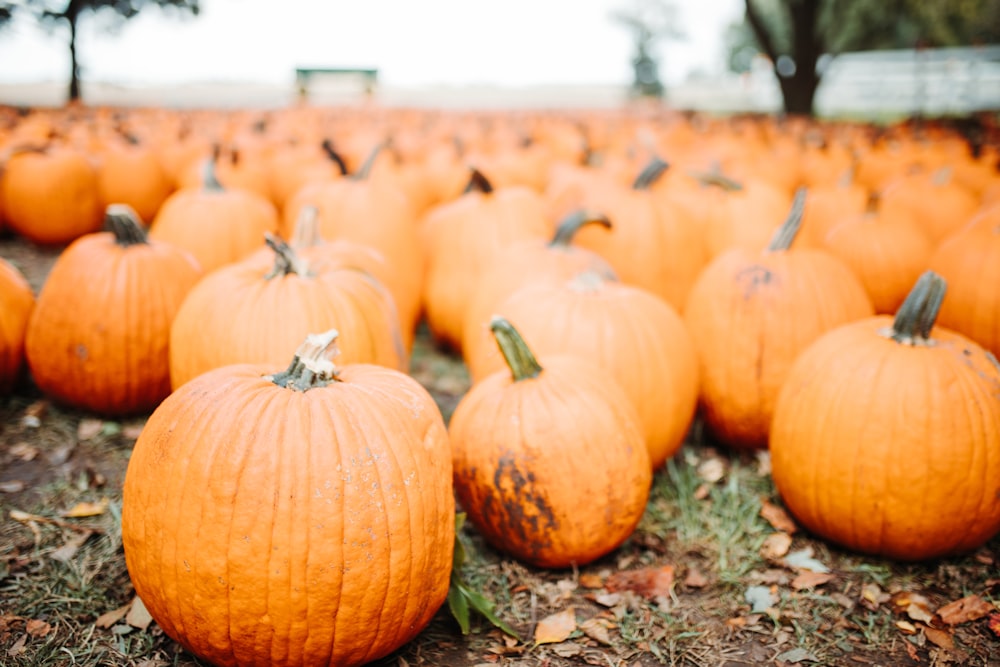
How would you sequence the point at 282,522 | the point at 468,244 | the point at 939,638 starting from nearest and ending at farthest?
the point at 282,522 < the point at 939,638 < the point at 468,244

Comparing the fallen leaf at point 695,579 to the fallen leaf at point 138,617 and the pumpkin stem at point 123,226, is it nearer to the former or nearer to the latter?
the fallen leaf at point 138,617

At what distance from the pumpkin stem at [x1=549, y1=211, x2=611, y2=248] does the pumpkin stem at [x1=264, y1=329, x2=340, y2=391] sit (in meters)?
1.97

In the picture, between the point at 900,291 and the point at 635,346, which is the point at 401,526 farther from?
the point at 900,291

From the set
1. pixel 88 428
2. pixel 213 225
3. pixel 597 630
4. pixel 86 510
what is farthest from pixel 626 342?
pixel 213 225

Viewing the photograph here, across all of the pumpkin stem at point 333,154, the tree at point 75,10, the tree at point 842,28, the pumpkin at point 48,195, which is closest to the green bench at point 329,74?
the tree at point 75,10

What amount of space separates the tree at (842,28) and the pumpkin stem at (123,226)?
14.0 meters

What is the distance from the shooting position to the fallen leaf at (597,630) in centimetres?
241

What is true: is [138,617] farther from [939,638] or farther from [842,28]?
[842,28]

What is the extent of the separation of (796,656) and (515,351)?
1.35 meters

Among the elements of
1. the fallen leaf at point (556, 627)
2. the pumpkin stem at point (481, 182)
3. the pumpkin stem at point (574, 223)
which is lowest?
the fallen leaf at point (556, 627)

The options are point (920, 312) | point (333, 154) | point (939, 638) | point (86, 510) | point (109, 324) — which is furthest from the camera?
point (333, 154)

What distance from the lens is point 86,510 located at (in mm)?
2924

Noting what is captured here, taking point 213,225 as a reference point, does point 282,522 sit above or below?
below

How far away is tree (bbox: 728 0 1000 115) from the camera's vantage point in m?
16.7
